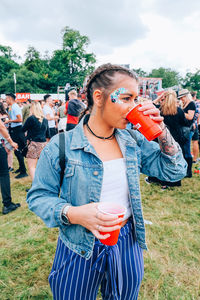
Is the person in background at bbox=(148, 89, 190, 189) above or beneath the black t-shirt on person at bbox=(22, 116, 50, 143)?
above

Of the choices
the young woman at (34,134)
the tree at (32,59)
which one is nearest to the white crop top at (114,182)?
the young woman at (34,134)

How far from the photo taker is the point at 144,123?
1.21 meters

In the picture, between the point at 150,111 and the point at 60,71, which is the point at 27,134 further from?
the point at 60,71

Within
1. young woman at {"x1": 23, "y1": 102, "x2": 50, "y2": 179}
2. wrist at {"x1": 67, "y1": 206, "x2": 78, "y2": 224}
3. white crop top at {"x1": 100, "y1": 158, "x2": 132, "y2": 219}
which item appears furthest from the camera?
young woman at {"x1": 23, "y1": 102, "x2": 50, "y2": 179}

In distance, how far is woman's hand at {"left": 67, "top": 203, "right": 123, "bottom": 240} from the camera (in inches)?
37.6

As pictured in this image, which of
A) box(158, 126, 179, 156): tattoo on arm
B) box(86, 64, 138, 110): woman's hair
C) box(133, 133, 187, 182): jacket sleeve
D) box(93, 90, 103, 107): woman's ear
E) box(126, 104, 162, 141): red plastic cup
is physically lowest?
box(133, 133, 187, 182): jacket sleeve

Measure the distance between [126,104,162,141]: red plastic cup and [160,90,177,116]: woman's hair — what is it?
3253 millimetres

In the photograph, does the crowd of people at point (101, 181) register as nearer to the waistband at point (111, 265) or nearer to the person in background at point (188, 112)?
the waistband at point (111, 265)

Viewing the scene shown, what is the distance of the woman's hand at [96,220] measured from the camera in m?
0.95

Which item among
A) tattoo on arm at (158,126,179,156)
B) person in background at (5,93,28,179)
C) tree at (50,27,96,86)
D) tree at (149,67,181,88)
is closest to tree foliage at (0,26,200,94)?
tree at (50,27,96,86)

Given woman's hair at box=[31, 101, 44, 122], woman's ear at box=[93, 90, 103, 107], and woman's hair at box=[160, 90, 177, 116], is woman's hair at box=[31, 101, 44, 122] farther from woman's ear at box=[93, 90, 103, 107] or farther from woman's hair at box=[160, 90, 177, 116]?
woman's ear at box=[93, 90, 103, 107]

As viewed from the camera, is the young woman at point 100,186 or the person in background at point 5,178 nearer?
the young woman at point 100,186

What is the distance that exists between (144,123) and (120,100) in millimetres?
207

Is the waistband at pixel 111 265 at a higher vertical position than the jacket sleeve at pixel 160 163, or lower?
lower
